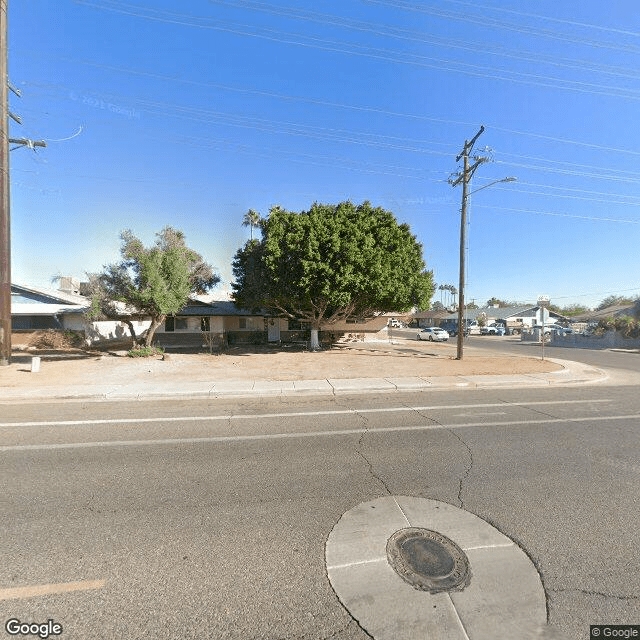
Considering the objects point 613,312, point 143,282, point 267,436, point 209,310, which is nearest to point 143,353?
point 143,282

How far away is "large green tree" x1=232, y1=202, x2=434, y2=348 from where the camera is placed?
56.6 ft

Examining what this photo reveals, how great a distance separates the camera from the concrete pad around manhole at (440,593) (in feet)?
6.79

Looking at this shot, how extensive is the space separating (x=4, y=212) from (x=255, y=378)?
40.9 ft

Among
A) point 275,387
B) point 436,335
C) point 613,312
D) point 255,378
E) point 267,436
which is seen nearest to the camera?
point 267,436

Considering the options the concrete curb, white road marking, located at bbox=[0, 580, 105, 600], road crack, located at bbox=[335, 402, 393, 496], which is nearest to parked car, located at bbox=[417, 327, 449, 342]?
the concrete curb

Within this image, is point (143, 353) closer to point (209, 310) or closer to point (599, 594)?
point (209, 310)

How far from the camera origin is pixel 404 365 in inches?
579

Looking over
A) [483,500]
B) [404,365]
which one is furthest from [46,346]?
[483,500]

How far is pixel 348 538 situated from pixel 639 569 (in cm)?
224

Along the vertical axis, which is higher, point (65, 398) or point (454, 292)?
point (454, 292)

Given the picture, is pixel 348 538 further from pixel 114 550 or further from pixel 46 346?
pixel 46 346

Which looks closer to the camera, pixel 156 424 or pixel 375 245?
pixel 156 424

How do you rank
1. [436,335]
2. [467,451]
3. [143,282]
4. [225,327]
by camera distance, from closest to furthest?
[467,451]
[143,282]
[225,327]
[436,335]

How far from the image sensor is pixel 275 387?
9.73 m
